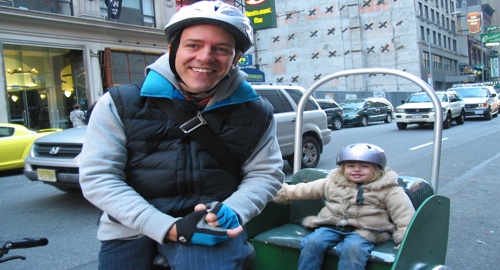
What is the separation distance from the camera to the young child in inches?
111

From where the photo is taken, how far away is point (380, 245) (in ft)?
9.36

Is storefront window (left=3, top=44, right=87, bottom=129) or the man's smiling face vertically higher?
storefront window (left=3, top=44, right=87, bottom=129)

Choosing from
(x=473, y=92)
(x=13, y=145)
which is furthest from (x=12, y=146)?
(x=473, y=92)

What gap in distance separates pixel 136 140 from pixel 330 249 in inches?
68.4

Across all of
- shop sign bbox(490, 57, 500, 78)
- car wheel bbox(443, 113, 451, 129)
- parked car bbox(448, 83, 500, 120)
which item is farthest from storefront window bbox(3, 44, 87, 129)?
shop sign bbox(490, 57, 500, 78)

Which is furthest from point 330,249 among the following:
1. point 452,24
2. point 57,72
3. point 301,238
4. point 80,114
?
point 452,24

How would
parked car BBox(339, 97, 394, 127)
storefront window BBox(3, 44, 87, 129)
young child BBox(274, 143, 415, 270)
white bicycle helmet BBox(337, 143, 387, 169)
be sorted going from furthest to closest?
parked car BBox(339, 97, 394, 127)
storefront window BBox(3, 44, 87, 129)
white bicycle helmet BBox(337, 143, 387, 169)
young child BBox(274, 143, 415, 270)

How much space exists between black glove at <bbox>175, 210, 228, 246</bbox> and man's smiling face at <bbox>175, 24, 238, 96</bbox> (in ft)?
1.61

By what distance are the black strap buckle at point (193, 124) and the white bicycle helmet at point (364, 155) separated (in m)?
1.58

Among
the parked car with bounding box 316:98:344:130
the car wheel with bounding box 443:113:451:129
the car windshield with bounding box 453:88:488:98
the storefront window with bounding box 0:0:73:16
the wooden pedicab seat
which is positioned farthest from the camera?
the car windshield with bounding box 453:88:488:98

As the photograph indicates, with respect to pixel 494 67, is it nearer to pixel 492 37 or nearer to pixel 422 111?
pixel 492 37

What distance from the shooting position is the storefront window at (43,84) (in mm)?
17562

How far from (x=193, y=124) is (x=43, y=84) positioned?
19.4 meters

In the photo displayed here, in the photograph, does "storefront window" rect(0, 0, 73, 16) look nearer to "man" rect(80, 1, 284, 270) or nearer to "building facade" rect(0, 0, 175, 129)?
"building facade" rect(0, 0, 175, 129)
